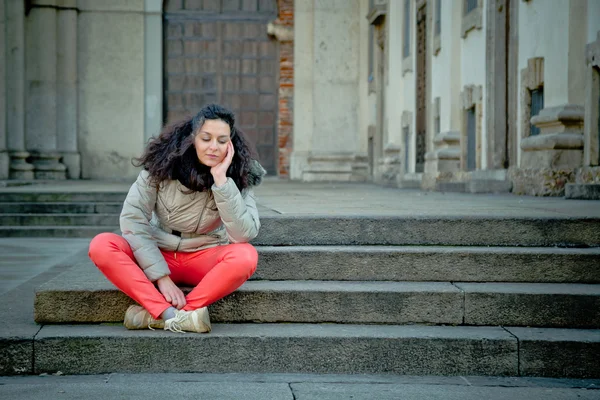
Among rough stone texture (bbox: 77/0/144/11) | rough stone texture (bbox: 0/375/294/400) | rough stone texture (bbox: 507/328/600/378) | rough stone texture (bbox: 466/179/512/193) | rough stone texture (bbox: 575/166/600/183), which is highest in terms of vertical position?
rough stone texture (bbox: 77/0/144/11)

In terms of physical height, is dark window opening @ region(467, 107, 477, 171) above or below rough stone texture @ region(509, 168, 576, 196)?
above

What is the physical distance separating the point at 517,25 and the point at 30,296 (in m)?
7.02

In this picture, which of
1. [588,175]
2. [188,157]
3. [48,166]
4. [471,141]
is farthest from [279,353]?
[48,166]

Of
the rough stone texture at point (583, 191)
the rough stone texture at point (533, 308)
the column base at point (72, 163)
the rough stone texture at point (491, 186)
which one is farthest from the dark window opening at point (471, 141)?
the column base at point (72, 163)

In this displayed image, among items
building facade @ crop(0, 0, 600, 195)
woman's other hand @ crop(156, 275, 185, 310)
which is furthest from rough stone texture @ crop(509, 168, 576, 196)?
woman's other hand @ crop(156, 275, 185, 310)

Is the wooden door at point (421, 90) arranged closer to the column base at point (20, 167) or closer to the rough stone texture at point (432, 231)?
the column base at point (20, 167)

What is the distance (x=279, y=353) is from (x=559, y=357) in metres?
1.34

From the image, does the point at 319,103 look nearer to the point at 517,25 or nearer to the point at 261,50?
the point at 261,50

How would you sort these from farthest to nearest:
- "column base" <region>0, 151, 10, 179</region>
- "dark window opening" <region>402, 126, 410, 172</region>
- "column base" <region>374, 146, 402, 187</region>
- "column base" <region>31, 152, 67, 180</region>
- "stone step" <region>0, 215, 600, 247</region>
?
"column base" <region>31, 152, 67, 180</region>
"column base" <region>374, 146, 402, 187</region>
"dark window opening" <region>402, 126, 410, 172</region>
"column base" <region>0, 151, 10, 179</region>
"stone step" <region>0, 215, 600, 247</region>

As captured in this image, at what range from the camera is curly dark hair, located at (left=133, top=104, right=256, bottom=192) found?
4148 millimetres

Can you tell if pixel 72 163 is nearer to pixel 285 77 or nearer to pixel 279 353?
pixel 285 77

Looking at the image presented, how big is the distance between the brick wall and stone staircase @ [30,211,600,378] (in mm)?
14616

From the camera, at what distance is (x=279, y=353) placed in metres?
4.01

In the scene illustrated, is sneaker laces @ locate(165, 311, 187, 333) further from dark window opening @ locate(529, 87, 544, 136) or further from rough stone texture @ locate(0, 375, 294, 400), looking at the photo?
dark window opening @ locate(529, 87, 544, 136)
